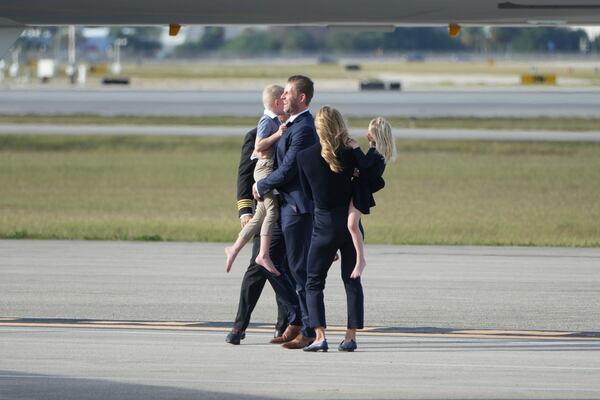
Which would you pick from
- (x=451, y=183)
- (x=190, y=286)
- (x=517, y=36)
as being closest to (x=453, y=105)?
(x=451, y=183)

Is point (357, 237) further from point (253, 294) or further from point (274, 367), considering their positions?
point (274, 367)

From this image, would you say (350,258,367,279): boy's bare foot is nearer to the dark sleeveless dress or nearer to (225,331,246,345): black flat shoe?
the dark sleeveless dress

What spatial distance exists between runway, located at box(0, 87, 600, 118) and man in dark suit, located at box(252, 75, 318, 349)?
40050 mm

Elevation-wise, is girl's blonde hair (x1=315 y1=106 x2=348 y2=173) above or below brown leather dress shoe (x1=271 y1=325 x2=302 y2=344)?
above

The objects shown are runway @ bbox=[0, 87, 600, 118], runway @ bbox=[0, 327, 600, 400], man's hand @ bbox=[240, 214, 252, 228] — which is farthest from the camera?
runway @ bbox=[0, 87, 600, 118]

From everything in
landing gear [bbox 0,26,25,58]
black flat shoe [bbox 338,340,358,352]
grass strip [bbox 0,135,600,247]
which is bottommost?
grass strip [bbox 0,135,600,247]

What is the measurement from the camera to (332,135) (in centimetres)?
976

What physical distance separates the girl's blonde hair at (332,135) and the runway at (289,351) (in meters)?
1.54

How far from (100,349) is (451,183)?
2003cm

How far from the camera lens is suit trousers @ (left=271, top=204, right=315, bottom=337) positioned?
33.4ft

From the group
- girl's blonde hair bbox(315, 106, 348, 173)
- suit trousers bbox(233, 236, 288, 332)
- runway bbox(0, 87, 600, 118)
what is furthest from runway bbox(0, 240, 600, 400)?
runway bbox(0, 87, 600, 118)

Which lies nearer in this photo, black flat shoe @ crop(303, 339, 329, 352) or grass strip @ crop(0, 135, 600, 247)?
black flat shoe @ crop(303, 339, 329, 352)

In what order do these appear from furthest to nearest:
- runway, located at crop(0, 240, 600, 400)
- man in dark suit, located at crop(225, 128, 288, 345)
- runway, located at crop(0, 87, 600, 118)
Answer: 1. runway, located at crop(0, 87, 600, 118)
2. man in dark suit, located at crop(225, 128, 288, 345)
3. runway, located at crop(0, 240, 600, 400)

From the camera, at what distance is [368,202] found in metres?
9.95
